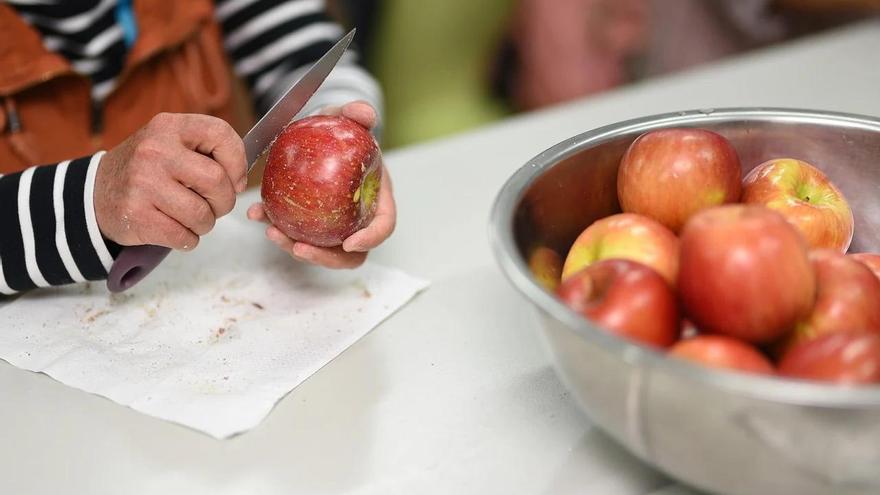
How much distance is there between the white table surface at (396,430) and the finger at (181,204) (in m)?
0.16

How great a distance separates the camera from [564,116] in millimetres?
1132

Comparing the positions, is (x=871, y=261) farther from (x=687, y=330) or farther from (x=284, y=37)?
(x=284, y=37)

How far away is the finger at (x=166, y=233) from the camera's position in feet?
2.24

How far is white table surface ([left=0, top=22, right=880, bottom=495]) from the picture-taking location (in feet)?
1.90

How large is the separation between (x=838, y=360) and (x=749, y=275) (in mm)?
69

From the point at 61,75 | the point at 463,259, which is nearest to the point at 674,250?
the point at 463,259

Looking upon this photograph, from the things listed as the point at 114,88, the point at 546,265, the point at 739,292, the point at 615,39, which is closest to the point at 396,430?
the point at 546,265

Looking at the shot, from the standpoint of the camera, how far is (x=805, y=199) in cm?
66

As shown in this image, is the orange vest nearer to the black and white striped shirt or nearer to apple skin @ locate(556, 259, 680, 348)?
the black and white striped shirt

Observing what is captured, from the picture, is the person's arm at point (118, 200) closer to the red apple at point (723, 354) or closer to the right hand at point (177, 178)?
the right hand at point (177, 178)

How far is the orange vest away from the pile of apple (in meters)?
0.65

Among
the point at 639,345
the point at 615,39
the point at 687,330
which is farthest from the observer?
the point at 615,39

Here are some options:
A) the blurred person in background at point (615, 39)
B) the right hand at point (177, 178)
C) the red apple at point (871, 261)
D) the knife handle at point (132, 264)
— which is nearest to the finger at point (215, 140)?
the right hand at point (177, 178)

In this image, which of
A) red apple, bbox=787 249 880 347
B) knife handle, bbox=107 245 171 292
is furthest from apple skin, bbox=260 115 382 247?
red apple, bbox=787 249 880 347
